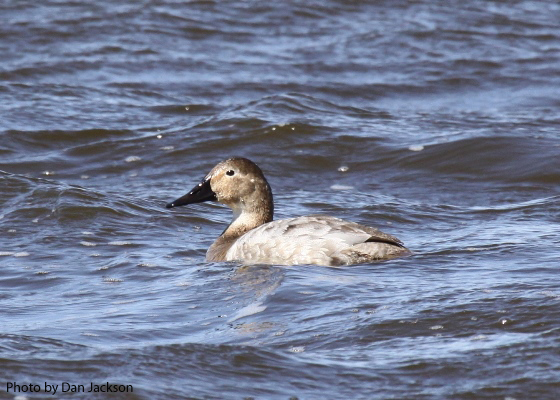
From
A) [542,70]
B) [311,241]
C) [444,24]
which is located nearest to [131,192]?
[311,241]

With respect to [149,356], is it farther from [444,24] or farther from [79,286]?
[444,24]

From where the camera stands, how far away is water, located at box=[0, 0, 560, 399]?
590 centimetres

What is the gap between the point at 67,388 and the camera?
553cm

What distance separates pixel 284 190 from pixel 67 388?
5886 mm

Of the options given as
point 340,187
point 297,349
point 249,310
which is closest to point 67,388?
point 297,349

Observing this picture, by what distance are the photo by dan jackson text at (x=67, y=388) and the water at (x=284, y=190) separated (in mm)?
35

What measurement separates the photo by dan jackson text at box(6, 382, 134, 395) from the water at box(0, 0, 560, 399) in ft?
0.12

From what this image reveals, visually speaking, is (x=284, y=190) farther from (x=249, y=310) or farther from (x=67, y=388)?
(x=67, y=388)

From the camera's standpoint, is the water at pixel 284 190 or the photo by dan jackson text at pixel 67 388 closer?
the photo by dan jackson text at pixel 67 388

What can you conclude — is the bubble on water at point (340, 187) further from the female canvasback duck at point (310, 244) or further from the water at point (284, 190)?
the female canvasback duck at point (310, 244)

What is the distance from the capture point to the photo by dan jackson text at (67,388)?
5.50 meters

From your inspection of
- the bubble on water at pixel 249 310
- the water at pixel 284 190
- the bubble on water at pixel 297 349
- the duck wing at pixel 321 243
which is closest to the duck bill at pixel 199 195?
the water at pixel 284 190

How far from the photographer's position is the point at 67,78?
50.9 feet

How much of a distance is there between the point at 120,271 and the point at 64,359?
2292mm
